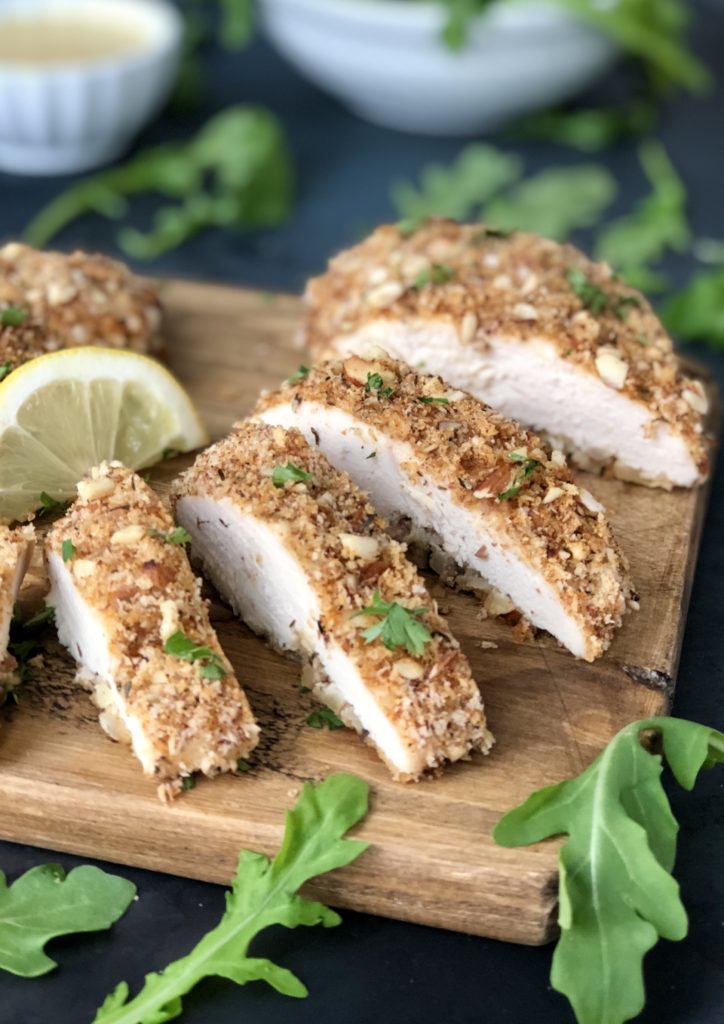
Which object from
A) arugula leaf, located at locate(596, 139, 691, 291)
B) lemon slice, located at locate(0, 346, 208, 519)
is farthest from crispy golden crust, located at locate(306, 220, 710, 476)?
arugula leaf, located at locate(596, 139, 691, 291)

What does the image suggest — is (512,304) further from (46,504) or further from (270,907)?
(270,907)

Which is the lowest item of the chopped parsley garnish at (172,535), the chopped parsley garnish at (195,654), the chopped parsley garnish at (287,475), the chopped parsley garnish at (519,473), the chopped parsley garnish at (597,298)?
the chopped parsley garnish at (195,654)

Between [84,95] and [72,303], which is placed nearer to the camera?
[72,303]

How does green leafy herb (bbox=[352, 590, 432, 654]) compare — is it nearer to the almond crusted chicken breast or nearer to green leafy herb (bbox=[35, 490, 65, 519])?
the almond crusted chicken breast

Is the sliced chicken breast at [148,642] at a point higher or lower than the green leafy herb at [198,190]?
higher

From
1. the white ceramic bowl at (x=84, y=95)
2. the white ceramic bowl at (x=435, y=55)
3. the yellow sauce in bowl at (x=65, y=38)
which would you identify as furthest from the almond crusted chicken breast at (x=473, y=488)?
the yellow sauce in bowl at (x=65, y=38)

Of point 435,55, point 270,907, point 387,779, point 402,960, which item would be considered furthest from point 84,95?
point 402,960

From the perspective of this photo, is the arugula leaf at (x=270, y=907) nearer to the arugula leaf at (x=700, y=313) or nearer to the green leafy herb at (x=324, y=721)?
the green leafy herb at (x=324, y=721)
